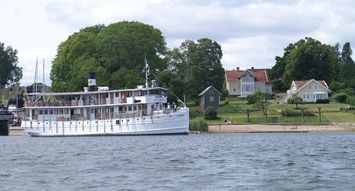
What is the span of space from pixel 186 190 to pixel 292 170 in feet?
31.4

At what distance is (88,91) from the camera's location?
105 metres

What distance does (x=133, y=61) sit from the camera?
125m

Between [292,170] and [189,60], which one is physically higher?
[189,60]

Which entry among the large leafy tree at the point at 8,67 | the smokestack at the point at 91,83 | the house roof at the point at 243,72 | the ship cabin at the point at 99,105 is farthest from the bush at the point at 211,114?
the large leafy tree at the point at 8,67

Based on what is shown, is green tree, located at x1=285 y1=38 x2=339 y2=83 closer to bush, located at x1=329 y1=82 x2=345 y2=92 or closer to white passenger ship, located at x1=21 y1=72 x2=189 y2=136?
bush, located at x1=329 y1=82 x2=345 y2=92

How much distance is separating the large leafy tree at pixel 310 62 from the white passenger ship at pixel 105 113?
47.1m

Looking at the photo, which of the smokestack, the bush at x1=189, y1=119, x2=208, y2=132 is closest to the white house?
the bush at x1=189, y1=119, x2=208, y2=132

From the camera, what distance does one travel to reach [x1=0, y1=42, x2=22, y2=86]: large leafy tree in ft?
595

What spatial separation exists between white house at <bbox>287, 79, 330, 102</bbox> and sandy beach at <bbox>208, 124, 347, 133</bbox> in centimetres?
2885

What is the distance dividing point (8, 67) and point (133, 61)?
6605cm

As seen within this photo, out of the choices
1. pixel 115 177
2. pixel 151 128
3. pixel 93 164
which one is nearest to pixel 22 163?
pixel 93 164

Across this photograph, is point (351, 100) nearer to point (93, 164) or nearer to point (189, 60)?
point (189, 60)

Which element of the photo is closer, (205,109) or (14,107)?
(205,109)

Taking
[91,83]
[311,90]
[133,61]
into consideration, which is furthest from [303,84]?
[91,83]
